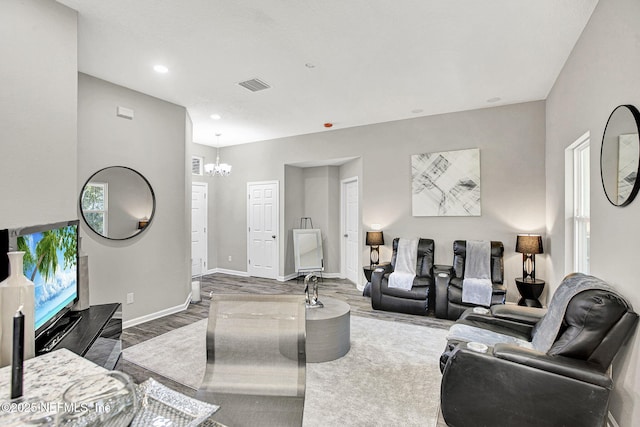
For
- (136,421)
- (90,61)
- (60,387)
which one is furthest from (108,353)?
(90,61)

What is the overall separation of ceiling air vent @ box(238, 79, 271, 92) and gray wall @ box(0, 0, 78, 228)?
1.68 m

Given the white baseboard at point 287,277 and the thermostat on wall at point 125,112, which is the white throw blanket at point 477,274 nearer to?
the white baseboard at point 287,277

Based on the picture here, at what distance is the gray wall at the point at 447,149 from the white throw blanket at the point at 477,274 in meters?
0.36

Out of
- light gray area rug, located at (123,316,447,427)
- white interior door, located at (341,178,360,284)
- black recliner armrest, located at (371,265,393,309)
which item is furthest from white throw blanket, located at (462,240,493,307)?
white interior door, located at (341,178,360,284)

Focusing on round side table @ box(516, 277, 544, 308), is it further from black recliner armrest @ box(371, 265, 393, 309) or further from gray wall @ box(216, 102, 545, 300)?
black recliner armrest @ box(371, 265, 393, 309)

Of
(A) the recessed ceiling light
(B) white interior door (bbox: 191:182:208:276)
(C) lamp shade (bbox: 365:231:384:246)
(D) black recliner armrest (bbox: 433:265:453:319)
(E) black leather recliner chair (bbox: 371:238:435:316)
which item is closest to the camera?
(A) the recessed ceiling light

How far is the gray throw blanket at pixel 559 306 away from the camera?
1.96 m

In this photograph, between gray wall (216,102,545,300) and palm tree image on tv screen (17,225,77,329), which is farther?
gray wall (216,102,545,300)

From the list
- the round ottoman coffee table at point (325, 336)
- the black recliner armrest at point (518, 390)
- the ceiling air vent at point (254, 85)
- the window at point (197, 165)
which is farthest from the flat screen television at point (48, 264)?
the window at point (197, 165)

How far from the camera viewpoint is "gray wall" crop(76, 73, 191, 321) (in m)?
3.59

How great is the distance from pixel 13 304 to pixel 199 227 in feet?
20.0

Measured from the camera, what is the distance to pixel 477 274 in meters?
4.34

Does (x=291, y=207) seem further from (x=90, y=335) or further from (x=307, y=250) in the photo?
(x=90, y=335)

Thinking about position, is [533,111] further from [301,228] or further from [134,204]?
[134,204]
